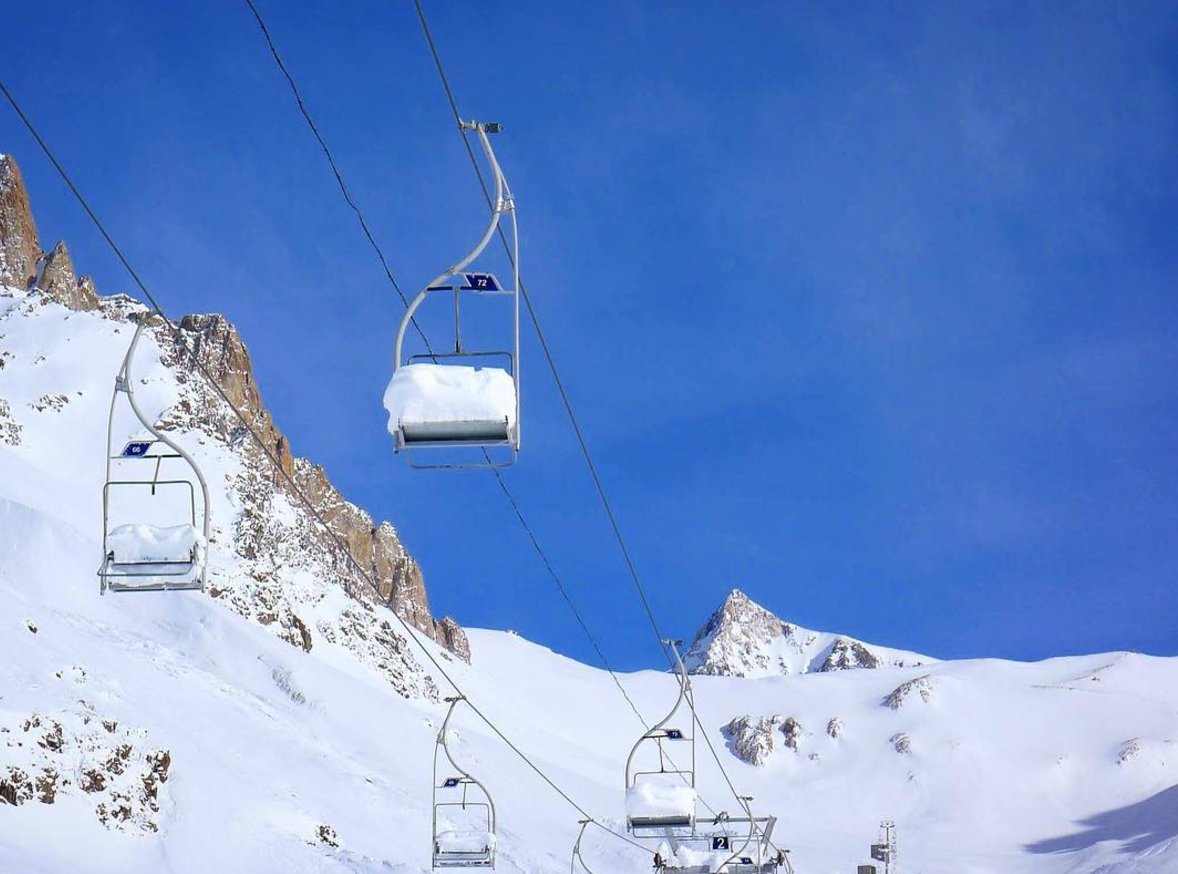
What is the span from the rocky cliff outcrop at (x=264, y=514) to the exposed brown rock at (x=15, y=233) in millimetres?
157

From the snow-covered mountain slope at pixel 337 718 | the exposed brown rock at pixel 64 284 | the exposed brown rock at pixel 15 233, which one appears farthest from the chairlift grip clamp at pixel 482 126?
the exposed brown rock at pixel 15 233

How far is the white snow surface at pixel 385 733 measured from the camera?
53250 millimetres

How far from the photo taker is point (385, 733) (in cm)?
9806

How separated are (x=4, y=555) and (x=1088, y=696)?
12435 cm

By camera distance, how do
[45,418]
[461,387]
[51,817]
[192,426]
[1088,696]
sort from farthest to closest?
[1088,696]
[192,426]
[45,418]
[51,817]
[461,387]

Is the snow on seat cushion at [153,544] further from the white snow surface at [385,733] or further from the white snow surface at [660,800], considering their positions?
the white snow surface at [385,733]

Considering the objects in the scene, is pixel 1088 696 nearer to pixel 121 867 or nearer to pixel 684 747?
pixel 684 747

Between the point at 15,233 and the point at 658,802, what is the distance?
6444 inches

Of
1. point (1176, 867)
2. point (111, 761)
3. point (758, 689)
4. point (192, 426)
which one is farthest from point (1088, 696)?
point (111, 761)

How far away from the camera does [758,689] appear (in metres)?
183

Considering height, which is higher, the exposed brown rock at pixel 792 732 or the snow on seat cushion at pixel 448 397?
the exposed brown rock at pixel 792 732

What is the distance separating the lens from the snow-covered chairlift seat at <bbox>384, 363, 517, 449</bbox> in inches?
456

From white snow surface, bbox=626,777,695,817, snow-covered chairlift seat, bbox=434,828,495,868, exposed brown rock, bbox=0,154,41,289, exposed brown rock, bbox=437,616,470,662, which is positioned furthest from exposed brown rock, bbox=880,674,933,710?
white snow surface, bbox=626,777,695,817

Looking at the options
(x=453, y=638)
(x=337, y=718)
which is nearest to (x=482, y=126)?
(x=337, y=718)
